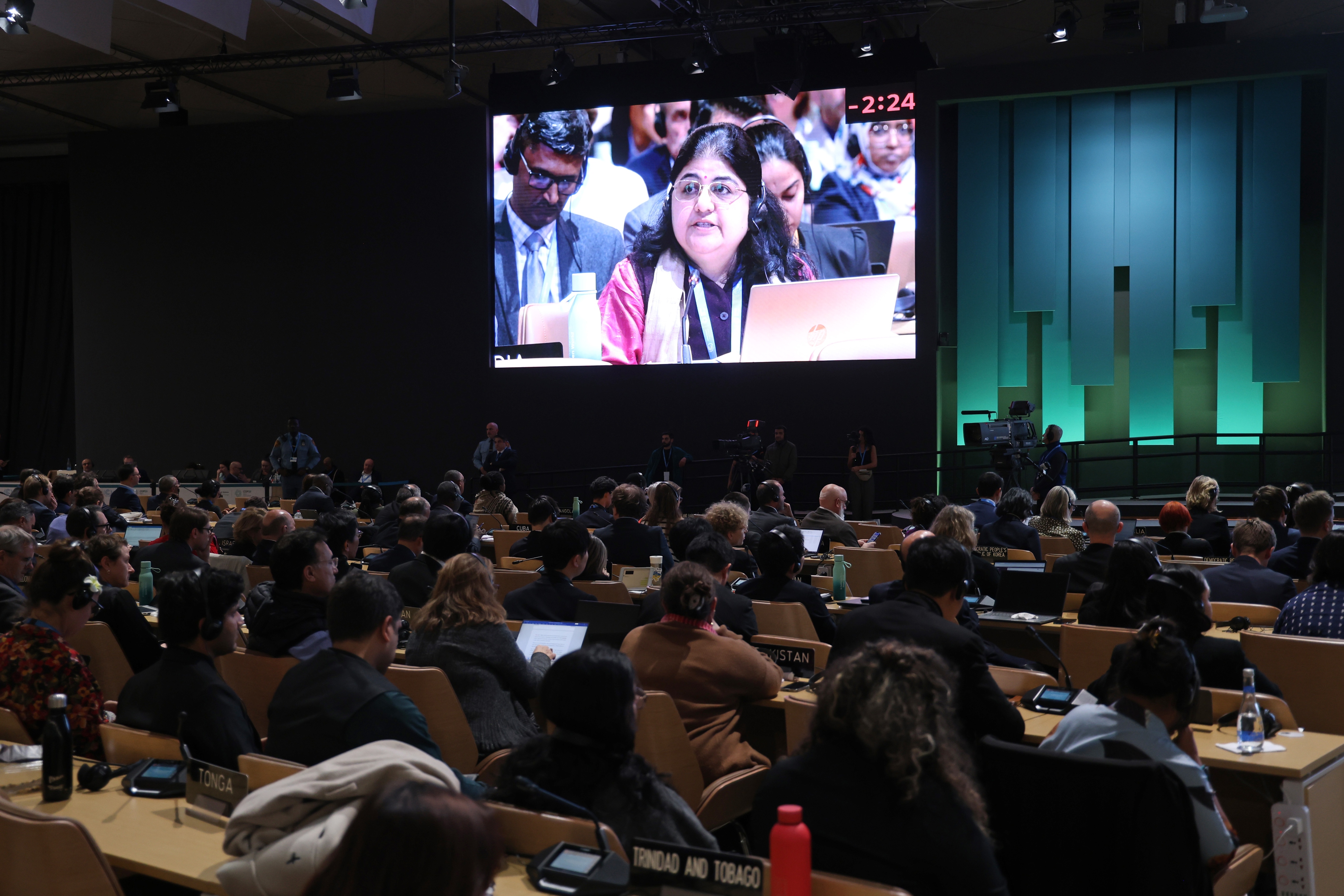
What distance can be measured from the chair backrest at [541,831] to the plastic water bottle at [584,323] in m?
12.1

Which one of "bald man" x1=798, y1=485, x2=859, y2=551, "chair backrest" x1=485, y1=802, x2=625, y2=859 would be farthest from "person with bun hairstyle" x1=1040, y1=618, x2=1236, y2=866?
"bald man" x1=798, y1=485, x2=859, y2=551

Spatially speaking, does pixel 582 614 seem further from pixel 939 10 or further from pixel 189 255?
pixel 189 255

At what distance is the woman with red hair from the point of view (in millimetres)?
6426

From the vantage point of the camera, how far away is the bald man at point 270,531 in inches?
239

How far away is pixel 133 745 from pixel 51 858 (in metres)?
0.87

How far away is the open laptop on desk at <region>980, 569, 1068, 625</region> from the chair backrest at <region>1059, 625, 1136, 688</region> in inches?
41.1

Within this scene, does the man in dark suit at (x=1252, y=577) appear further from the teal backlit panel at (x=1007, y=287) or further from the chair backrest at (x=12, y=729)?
the teal backlit panel at (x=1007, y=287)

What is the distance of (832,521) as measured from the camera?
7289 millimetres

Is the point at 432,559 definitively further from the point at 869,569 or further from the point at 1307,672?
the point at 1307,672

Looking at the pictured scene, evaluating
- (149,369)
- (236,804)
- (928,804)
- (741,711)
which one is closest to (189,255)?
(149,369)

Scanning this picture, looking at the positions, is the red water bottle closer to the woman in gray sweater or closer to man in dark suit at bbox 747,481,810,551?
the woman in gray sweater

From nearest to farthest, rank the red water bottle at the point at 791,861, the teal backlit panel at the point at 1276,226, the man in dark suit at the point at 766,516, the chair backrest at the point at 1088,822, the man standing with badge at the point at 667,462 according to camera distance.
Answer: the red water bottle at the point at 791,861, the chair backrest at the point at 1088,822, the man in dark suit at the point at 766,516, the teal backlit panel at the point at 1276,226, the man standing with badge at the point at 667,462

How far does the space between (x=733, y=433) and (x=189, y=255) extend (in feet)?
28.7

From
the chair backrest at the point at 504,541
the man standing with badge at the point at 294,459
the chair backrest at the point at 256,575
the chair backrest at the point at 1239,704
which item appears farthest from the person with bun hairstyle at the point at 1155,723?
the man standing with badge at the point at 294,459
